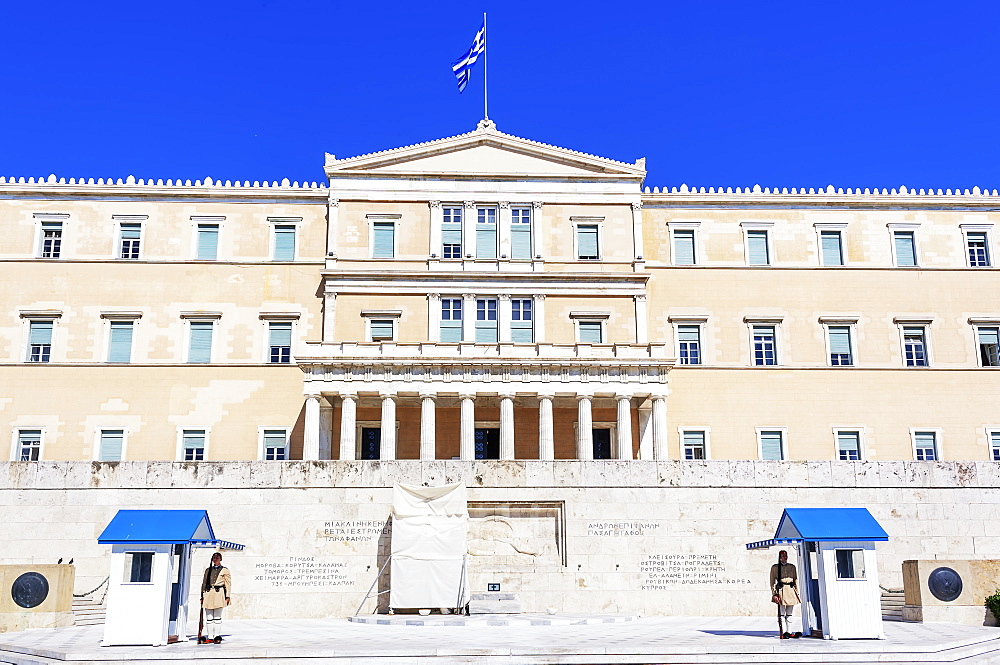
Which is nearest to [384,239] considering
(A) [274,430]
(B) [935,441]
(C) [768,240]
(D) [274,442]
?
(A) [274,430]

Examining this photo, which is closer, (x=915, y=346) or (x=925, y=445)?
(x=925, y=445)

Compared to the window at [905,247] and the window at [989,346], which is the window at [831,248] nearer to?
the window at [905,247]

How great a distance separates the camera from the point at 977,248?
47.7 meters

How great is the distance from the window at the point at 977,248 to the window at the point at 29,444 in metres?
41.8

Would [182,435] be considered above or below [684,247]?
below

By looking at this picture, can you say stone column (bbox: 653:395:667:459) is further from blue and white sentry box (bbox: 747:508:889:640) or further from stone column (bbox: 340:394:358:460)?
blue and white sentry box (bbox: 747:508:889:640)

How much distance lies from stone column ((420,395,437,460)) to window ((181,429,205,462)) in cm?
966

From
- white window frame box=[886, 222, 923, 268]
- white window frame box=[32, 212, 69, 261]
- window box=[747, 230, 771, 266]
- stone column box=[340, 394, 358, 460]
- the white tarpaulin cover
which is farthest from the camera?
white window frame box=[886, 222, 923, 268]

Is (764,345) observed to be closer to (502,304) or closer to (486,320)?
(502,304)

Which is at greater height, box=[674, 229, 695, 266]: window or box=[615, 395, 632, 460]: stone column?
box=[674, 229, 695, 266]: window

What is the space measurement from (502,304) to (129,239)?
1694cm

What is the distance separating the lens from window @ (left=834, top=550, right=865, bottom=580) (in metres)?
19.3

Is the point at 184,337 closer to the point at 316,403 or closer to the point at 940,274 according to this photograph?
the point at 316,403

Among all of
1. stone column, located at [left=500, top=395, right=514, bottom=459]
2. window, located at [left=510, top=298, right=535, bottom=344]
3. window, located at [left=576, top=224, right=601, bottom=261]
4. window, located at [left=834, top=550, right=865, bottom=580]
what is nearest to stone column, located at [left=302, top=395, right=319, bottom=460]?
stone column, located at [left=500, top=395, right=514, bottom=459]
